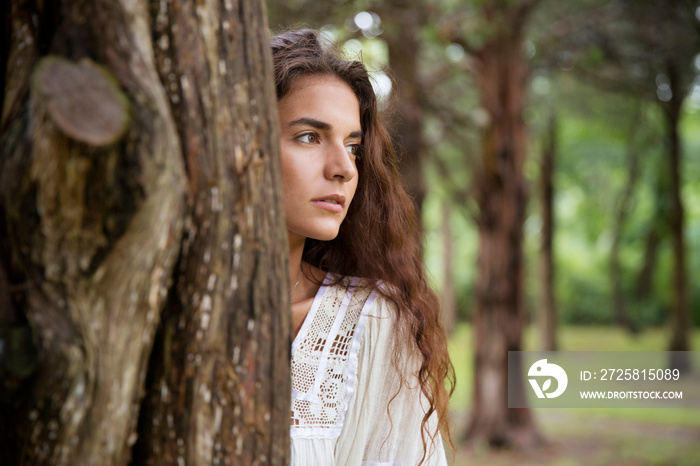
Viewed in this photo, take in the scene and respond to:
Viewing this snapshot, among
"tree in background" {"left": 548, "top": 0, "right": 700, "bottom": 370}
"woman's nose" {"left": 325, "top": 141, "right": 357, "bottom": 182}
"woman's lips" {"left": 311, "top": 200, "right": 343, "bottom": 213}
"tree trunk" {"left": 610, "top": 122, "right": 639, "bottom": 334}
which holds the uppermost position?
"tree in background" {"left": 548, "top": 0, "right": 700, "bottom": 370}

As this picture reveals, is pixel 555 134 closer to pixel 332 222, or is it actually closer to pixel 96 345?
pixel 332 222

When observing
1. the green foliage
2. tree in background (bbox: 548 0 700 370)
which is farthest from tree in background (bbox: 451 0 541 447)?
tree in background (bbox: 548 0 700 370)

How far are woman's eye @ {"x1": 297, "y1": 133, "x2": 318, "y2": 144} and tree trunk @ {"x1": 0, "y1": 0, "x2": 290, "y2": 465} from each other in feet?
2.26

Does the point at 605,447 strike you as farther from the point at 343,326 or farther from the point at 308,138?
the point at 308,138

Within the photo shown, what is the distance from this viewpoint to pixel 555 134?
12359mm

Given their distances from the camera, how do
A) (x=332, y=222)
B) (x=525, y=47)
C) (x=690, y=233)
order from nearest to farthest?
1. (x=332, y=222)
2. (x=525, y=47)
3. (x=690, y=233)

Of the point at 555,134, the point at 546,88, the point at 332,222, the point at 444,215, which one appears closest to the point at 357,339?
the point at 332,222

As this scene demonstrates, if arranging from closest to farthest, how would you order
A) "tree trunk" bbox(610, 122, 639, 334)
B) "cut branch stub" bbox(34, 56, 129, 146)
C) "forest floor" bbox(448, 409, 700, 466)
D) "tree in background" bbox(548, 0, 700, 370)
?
"cut branch stub" bbox(34, 56, 129, 146), "forest floor" bbox(448, 409, 700, 466), "tree in background" bbox(548, 0, 700, 370), "tree trunk" bbox(610, 122, 639, 334)

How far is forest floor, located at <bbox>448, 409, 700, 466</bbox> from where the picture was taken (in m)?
7.58

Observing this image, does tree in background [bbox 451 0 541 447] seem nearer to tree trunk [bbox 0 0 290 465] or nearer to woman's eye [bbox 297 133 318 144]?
woman's eye [bbox 297 133 318 144]

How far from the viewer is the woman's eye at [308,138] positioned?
1928 millimetres

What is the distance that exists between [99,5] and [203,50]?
0.17 meters

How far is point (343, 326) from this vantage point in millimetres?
2002

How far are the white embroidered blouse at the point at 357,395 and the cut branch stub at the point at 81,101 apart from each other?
42.6 inches
